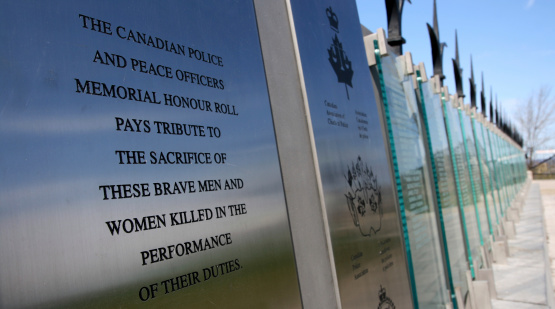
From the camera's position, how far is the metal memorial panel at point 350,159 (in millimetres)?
2057

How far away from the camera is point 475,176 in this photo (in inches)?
320

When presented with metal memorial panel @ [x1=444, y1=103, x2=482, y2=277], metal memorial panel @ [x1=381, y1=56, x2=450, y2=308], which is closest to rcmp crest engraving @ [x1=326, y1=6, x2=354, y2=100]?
metal memorial panel @ [x1=381, y1=56, x2=450, y2=308]

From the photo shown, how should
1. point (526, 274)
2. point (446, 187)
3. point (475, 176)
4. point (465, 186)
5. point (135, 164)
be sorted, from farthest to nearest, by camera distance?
1. point (475, 176)
2. point (526, 274)
3. point (465, 186)
4. point (446, 187)
5. point (135, 164)

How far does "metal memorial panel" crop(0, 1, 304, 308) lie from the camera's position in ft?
3.05

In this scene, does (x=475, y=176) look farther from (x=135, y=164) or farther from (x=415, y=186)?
(x=135, y=164)

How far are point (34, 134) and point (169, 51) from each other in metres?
0.50

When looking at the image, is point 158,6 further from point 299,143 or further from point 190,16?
point 299,143

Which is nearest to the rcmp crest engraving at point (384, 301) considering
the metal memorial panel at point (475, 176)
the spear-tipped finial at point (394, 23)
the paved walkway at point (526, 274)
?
the spear-tipped finial at point (394, 23)

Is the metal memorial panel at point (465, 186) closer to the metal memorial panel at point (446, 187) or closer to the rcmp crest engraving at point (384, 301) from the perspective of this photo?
the metal memorial panel at point (446, 187)

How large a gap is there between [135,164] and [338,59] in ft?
5.22

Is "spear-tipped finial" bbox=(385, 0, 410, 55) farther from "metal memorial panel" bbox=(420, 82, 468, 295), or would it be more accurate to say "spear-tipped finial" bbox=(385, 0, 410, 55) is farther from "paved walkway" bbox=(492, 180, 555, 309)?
"paved walkway" bbox=(492, 180, 555, 309)

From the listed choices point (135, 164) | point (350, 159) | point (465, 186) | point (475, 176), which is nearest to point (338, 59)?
point (350, 159)

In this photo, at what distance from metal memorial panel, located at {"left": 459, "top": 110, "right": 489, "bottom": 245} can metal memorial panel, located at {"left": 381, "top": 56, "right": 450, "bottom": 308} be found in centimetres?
340

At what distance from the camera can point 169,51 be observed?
4.38 feet
